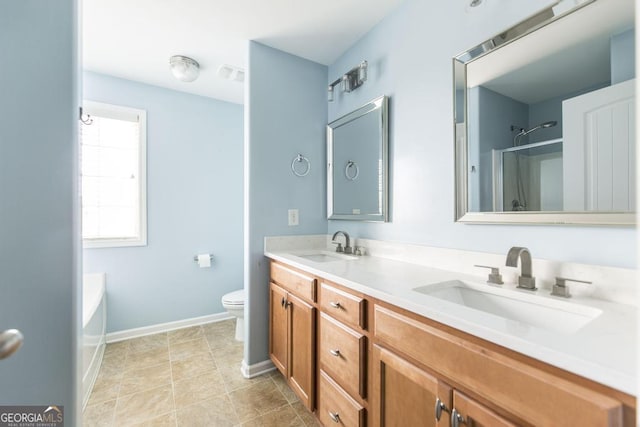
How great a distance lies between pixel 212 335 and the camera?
2.60 metres

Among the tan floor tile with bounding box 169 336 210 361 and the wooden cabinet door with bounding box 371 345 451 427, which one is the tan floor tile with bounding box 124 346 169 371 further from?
the wooden cabinet door with bounding box 371 345 451 427

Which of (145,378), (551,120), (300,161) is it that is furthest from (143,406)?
(551,120)

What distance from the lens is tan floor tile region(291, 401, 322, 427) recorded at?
1.48 meters

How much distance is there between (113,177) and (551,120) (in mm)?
3251

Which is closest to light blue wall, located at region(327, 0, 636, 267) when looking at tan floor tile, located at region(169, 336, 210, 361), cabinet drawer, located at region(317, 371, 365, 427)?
cabinet drawer, located at region(317, 371, 365, 427)

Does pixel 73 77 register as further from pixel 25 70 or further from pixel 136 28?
pixel 136 28

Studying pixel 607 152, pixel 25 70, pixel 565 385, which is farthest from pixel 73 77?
pixel 607 152

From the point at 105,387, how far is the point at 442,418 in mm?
2152

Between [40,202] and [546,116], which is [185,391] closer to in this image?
[40,202]

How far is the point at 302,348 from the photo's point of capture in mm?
1522

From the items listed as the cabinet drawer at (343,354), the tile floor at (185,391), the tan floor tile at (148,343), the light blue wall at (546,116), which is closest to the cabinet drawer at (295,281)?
the cabinet drawer at (343,354)

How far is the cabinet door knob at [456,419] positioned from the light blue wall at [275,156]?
58.5 inches

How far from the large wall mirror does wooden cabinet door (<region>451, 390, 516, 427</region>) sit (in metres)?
0.75

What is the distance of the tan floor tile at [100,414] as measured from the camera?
148 centimetres
